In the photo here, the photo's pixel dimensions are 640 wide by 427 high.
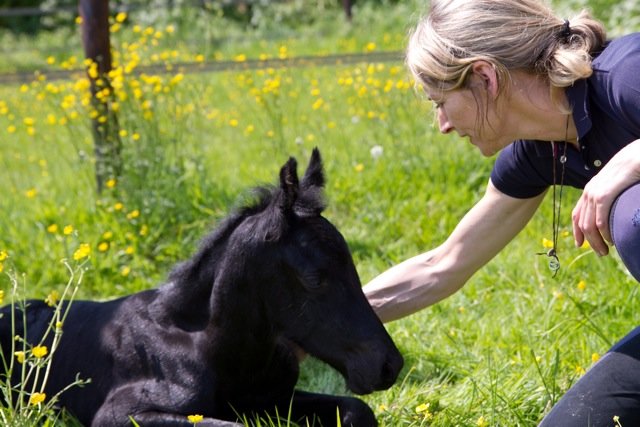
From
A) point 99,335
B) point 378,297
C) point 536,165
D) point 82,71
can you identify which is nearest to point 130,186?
point 82,71

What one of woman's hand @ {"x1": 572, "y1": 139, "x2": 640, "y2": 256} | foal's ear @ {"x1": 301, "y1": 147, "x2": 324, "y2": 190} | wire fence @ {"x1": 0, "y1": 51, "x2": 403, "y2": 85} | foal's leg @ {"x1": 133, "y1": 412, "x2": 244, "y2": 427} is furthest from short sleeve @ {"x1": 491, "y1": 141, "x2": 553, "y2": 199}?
wire fence @ {"x1": 0, "y1": 51, "x2": 403, "y2": 85}

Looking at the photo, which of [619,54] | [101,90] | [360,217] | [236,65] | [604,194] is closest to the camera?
[604,194]

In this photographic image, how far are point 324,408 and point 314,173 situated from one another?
0.90 meters

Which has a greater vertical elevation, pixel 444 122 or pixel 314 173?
pixel 444 122

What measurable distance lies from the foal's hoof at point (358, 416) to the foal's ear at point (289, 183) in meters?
0.78

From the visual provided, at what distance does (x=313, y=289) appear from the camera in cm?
330

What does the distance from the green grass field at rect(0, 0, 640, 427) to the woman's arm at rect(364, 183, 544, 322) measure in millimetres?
383

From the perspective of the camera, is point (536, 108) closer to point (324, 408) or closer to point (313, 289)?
point (313, 289)

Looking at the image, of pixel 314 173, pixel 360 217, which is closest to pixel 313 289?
pixel 314 173

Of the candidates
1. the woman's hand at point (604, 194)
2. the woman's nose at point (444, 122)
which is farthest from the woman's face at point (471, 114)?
the woman's hand at point (604, 194)

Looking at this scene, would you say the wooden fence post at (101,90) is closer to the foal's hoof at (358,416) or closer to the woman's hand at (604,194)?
the foal's hoof at (358,416)

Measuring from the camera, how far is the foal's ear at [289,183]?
324 centimetres

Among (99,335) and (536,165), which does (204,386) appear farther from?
(536,165)

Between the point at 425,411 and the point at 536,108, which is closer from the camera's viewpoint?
the point at 536,108
